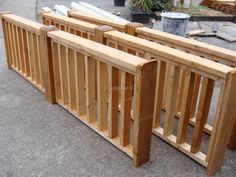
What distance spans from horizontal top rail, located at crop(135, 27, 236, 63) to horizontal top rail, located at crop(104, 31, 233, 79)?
0.95 ft

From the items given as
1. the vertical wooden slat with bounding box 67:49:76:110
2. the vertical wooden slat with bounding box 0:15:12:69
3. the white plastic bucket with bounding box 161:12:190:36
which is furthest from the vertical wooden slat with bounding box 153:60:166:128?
the white plastic bucket with bounding box 161:12:190:36

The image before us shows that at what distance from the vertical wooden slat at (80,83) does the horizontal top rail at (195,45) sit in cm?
75

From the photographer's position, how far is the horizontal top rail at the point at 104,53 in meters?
2.04

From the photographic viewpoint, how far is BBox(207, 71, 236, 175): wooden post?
6.19 ft

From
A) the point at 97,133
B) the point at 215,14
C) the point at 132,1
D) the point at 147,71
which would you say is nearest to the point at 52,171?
the point at 97,133

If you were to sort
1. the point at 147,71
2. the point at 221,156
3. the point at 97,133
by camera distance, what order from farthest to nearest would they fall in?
1. the point at 97,133
2. the point at 221,156
3. the point at 147,71

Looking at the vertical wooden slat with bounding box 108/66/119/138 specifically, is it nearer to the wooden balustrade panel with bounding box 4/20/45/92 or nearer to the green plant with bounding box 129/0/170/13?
the wooden balustrade panel with bounding box 4/20/45/92

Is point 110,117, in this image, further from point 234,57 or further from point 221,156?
point 234,57

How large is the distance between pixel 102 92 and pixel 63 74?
69 cm

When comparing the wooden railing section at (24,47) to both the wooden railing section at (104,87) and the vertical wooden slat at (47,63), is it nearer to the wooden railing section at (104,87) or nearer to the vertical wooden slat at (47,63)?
the vertical wooden slat at (47,63)

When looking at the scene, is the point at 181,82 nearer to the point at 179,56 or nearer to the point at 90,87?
the point at 179,56

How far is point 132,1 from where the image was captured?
8102mm

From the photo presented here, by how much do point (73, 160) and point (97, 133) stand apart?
1.44 feet

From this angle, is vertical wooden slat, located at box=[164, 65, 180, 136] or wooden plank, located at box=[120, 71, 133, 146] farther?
vertical wooden slat, located at box=[164, 65, 180, 136]
